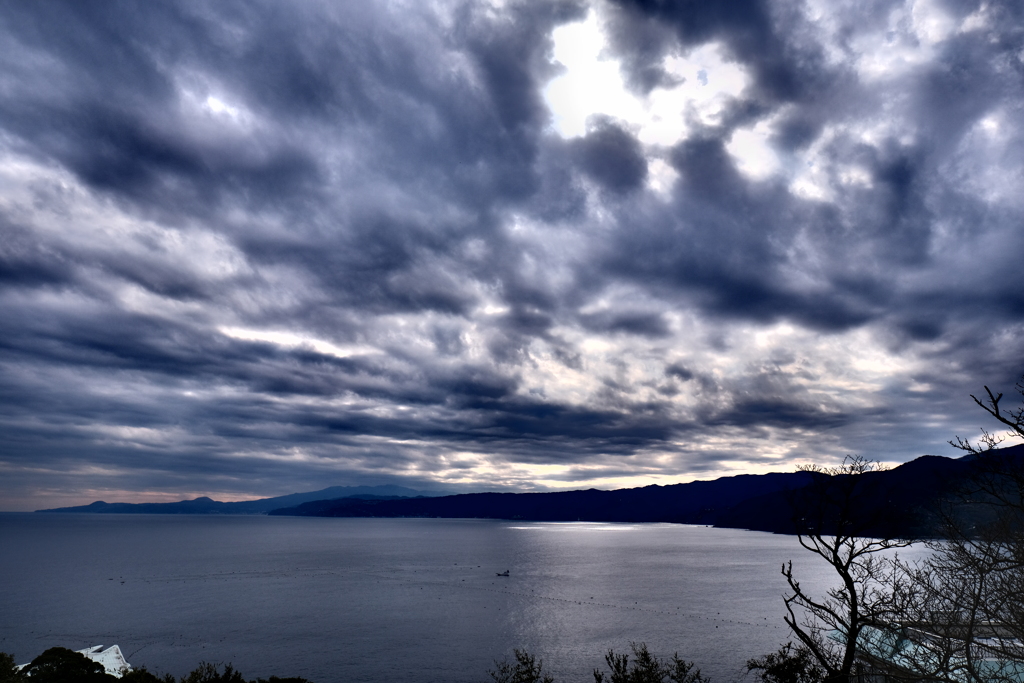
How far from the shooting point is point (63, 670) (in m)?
38.9

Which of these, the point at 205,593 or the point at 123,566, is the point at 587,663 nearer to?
the point at 205,593

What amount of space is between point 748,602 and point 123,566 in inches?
6973

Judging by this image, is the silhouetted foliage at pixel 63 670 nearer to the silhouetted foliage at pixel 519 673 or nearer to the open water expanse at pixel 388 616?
the open water expanse at pixel 388 616

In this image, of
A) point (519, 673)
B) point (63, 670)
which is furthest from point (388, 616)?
point (519, 673)

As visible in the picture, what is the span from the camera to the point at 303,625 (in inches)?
3447

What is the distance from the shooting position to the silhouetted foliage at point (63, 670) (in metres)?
37.6

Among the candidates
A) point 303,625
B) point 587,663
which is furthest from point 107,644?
point 587,663

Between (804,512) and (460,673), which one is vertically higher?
(804,512)

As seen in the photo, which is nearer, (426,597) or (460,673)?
(460,673)

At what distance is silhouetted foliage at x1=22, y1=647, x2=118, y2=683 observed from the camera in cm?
3756

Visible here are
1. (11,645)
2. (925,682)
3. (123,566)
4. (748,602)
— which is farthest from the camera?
(123,566)

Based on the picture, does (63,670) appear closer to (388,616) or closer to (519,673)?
(519,673)

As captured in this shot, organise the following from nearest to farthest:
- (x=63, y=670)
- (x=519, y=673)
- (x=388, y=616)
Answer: (x=519, y=673)
(x=63, y=670)
(x=388, y=616)

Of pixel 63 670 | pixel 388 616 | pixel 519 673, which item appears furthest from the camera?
pixel 388 616
